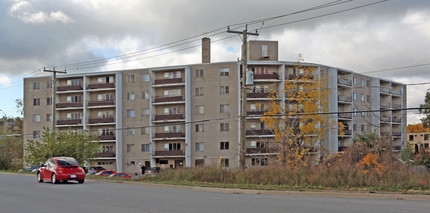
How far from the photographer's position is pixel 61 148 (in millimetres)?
42719

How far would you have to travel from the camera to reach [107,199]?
16844 millimetres

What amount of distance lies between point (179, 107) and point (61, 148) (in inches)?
1328

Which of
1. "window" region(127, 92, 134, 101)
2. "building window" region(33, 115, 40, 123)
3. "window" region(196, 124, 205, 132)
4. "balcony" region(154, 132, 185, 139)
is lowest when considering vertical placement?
"balcony" region(154, 132, 185, 139)

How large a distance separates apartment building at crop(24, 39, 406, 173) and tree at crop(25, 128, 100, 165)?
74.5 feet

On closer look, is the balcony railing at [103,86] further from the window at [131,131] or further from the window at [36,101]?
the window at [36,101]

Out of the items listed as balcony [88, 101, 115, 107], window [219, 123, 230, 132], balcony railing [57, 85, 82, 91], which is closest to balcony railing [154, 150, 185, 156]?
window [219, 123, 230, 132]

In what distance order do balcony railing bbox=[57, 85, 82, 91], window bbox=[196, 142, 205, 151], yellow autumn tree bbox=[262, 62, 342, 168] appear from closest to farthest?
yellow autumn tree bbox=[262, 62, 342, 168] → window bbox=[196, 142, 205, 151] → balcony railing bbox=[57, 85, 82, 91]

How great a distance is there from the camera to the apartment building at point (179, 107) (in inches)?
2832

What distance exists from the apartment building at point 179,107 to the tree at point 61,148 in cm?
2270

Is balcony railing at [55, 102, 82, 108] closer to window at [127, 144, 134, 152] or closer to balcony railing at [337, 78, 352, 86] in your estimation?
window at [127, 144, 134, 152]

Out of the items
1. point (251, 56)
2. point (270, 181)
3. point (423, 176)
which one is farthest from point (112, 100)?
point (423, 176)

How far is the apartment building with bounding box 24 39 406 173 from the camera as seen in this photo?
71938mm

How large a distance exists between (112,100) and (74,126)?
8.61 meters

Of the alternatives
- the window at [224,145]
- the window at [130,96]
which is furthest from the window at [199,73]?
the window at [130,96]
